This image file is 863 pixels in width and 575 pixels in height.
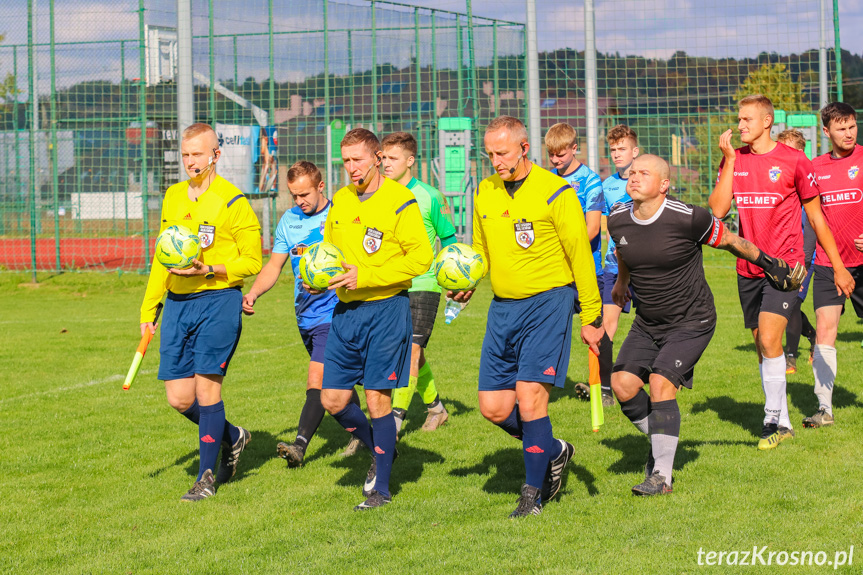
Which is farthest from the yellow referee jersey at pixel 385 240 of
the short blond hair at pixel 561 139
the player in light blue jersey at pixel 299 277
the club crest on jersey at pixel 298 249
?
the short blond hair at pixel 561 139

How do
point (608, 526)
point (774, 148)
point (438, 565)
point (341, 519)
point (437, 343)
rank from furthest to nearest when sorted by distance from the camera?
1. point (437, 343)
2. point (774, 148)
3. point (341, 519)
4. point (608, 526)
5. point (438, 565)

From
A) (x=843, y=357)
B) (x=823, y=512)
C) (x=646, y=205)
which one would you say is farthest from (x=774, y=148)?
(x=843, y=357)

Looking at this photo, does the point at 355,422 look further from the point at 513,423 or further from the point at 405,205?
the point at 405,205

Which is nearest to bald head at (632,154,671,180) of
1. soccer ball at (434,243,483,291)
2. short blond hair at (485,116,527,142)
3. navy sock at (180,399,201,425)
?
short blond hair at (485,116,527,142)

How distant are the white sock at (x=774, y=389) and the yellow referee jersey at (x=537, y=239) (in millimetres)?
2137

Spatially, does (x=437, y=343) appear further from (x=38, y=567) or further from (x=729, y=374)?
(x=38, y=567)

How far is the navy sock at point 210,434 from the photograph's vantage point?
5410 millimetres

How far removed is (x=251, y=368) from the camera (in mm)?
9547

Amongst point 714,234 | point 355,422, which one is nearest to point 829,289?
point 714,234

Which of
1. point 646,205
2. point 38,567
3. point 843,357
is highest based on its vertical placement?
point 646,205

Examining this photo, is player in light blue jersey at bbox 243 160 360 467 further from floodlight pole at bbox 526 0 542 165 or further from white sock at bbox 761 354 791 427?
floodlight pole at bbox 526 0 542 165

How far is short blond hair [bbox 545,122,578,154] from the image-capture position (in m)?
7.14

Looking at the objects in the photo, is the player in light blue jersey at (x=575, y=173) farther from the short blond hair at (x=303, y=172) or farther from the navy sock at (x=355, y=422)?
the navy sock at (x=355, y=422)

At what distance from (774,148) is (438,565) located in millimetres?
3922
